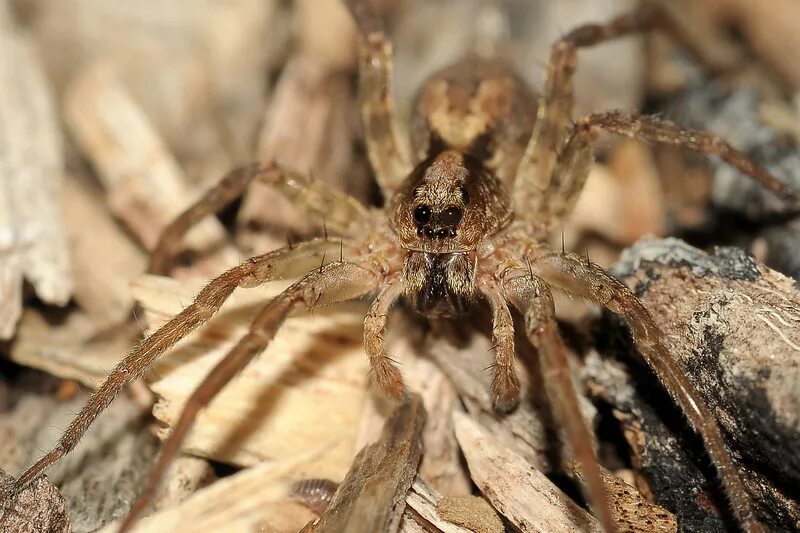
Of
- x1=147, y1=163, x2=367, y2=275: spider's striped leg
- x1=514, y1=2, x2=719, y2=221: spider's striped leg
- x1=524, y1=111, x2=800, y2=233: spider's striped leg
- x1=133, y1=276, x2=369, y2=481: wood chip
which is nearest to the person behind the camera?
x1=133, y1=276, x2=369, y2=481: wood chip

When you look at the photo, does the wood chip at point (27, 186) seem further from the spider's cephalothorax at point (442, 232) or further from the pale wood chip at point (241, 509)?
the spider's cephalothorax at point (442, 232)

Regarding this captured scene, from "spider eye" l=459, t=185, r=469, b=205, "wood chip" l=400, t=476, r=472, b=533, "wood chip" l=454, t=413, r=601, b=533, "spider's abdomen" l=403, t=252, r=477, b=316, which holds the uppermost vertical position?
"spider eye" l=459, t=185, r=469, b=205

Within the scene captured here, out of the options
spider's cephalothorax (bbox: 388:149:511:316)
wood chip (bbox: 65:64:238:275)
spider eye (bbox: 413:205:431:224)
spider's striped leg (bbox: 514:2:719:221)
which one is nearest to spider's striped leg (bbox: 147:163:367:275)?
wood chip (bbox: 65:64:238:275)

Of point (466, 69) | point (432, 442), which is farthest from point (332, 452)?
point (466, 69)

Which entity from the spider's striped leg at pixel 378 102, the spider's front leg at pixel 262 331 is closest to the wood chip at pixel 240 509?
the spider's front leg at pixel 262 331

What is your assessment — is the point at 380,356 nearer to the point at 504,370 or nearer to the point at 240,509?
the point at 504,370

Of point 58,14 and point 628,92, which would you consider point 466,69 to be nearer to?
point 628,92

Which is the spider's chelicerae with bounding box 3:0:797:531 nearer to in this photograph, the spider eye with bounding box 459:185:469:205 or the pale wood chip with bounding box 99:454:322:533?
the spider eye with bounding box 459:185:469:205

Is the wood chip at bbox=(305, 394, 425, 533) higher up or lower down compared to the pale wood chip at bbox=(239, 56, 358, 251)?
lower down
